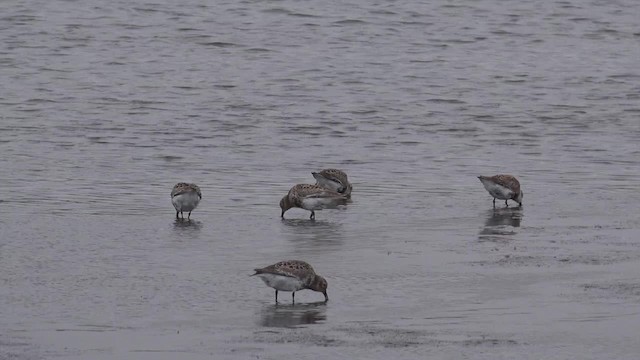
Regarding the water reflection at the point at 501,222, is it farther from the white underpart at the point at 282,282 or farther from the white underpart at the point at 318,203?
the white underpart at the point at 282,282

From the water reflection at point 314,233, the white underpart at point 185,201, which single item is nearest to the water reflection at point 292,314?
the water reflection at point 314,233

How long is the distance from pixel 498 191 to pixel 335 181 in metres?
2.73

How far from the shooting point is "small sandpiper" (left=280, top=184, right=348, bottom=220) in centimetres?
2231

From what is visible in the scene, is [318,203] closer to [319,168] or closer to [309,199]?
[309,199]

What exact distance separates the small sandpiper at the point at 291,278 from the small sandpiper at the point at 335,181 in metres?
7.90

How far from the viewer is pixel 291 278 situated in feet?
51.7

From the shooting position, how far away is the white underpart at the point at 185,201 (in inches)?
850

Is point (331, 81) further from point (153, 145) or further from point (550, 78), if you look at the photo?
point (153, 145)

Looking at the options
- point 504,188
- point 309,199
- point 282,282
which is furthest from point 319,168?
point 282,282

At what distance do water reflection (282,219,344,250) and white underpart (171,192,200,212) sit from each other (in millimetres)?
1284

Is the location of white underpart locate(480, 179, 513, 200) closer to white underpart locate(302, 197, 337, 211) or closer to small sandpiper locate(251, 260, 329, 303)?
white underpart locate(302, 197, 337, 211)

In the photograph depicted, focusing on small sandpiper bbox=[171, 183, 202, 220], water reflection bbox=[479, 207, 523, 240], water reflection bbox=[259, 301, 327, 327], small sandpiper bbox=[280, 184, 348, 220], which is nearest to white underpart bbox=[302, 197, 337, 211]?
small sandpiper bbox=[280, 184, 348, 220]

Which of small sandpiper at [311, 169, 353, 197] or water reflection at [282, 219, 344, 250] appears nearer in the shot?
water reflection at [282, 219, 344, 250]

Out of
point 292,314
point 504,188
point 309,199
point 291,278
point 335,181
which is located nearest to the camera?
point 292,314
